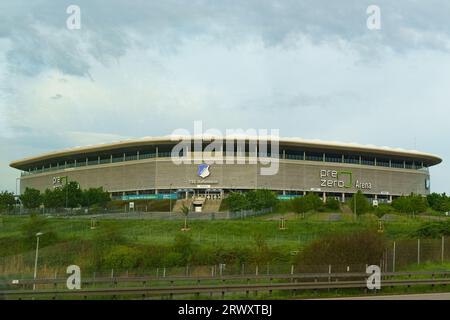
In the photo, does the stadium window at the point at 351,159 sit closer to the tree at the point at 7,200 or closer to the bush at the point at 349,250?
the tree at the point at 7,200

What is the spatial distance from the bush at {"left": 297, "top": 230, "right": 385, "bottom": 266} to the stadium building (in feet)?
260

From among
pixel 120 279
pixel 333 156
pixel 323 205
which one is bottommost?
pixel 120 279

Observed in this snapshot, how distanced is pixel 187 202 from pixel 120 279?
88579mm

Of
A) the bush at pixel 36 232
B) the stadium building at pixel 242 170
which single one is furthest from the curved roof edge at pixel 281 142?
the bush at pixel 36 232

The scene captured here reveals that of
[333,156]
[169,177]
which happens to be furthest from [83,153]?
[333,156]

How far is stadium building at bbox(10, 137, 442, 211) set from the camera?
383ft

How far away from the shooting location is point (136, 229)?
6488cm

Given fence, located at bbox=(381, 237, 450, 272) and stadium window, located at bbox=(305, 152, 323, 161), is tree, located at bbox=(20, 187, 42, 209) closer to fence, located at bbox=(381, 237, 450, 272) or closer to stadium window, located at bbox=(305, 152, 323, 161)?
stadium window, located at bbox=(305, 152, 323, 161)

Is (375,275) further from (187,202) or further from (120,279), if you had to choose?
(187,202)

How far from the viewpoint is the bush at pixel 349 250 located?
30719mm

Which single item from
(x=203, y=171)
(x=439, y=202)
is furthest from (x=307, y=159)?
(x=439, y=202)

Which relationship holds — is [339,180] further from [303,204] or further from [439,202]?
[303,204]

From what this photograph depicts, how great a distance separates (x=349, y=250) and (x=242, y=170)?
85828mm
